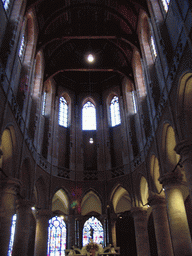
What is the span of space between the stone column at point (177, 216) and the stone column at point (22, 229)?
7.31 metres

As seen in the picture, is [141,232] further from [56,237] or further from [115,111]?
[115,111]

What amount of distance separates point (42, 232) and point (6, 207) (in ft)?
20.0

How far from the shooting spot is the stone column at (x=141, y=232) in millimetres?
16438

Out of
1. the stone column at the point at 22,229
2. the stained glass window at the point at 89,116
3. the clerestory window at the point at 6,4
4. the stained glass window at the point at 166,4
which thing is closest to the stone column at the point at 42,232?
the stone column at the point at 22,229

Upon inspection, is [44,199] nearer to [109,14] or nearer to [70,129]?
[70,129]

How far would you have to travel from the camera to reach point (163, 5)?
47.9ft

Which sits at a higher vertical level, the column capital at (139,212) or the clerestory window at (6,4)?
the clerestory window at (6,4)

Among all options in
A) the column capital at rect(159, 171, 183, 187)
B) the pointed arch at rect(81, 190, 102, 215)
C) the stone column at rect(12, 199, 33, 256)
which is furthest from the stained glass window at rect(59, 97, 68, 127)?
the column capital at rect(159, 171, 183, 187)

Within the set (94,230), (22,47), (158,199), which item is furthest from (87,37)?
(94,230)

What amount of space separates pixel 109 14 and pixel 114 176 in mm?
12184

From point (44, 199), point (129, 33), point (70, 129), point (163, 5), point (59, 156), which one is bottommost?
point (44, 199)

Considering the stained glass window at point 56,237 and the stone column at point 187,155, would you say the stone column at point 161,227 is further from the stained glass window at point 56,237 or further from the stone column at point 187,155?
the stained glass window at point 56,237

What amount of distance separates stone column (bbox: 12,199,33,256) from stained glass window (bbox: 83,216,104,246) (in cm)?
680

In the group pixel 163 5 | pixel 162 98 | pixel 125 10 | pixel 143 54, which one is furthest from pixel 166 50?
pixel 125 10
